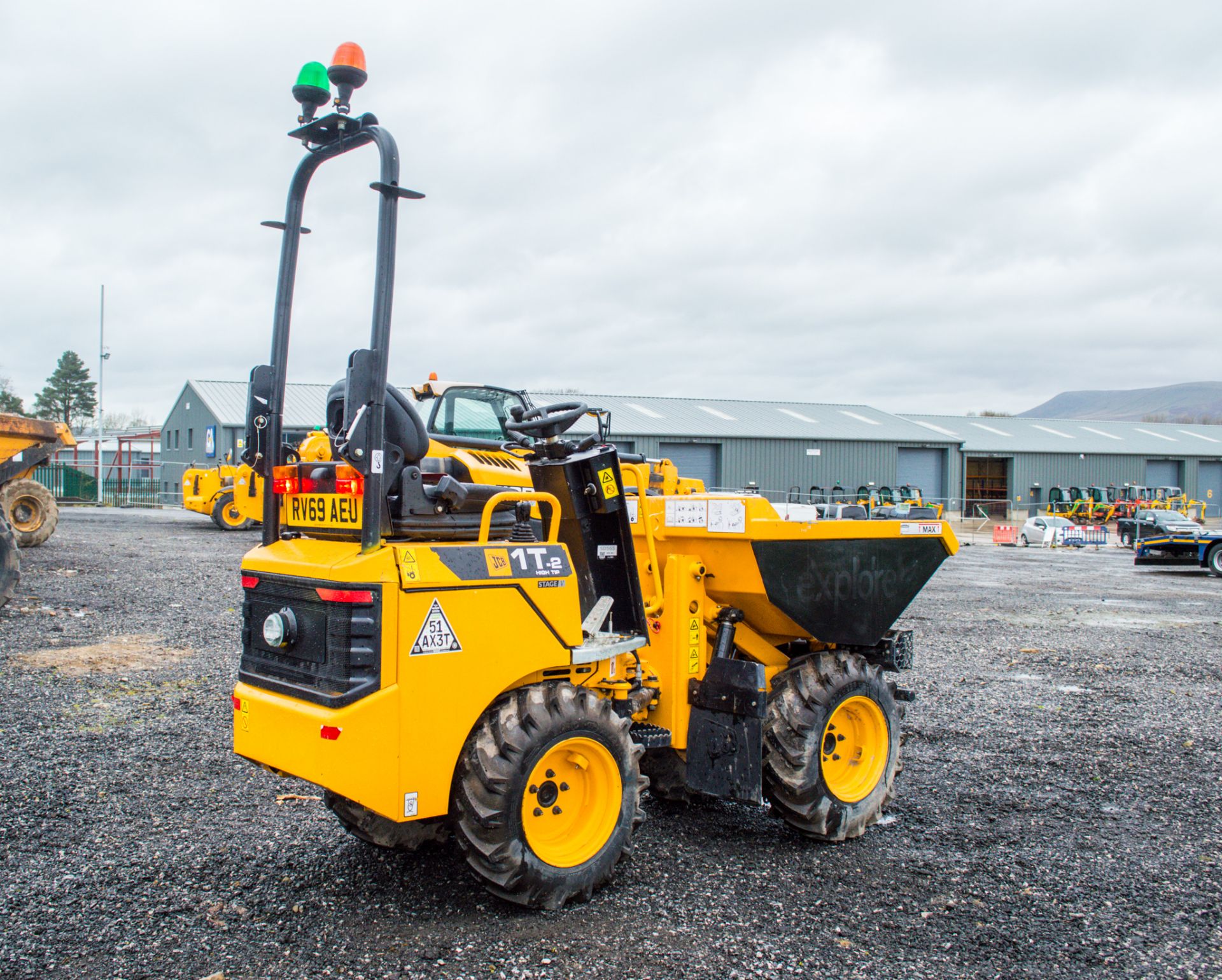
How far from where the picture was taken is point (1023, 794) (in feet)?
17.7

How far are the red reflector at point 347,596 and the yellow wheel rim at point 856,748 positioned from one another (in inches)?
97.9

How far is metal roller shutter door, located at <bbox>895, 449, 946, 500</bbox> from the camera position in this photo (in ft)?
145

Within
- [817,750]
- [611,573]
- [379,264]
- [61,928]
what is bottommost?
[61,928]

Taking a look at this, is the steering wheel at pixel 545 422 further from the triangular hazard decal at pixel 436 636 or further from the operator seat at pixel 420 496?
the triangular hazard decal at pixel 436 636

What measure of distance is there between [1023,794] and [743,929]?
8.21ft

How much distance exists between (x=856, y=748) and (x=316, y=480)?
118 inches

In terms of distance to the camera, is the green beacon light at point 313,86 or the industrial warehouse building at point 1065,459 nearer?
the green beacon light at point 313,86

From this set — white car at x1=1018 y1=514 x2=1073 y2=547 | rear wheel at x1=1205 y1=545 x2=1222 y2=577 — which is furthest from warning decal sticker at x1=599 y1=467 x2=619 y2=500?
white car at x1=1018 y1=514 x2=1073 y2=547

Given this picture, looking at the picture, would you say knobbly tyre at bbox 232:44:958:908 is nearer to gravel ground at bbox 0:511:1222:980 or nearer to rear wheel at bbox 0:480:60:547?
gravel ground at bbox 0:511:1222:980

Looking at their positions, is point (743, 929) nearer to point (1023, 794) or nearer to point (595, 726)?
point (595, 726)

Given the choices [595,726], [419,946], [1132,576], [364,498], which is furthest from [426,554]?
[1132,576]

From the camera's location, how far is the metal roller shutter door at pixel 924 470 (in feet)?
145

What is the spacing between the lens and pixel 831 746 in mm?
4863

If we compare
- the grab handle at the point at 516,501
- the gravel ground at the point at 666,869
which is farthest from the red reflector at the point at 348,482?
the gravel ground at the point at 666,869
